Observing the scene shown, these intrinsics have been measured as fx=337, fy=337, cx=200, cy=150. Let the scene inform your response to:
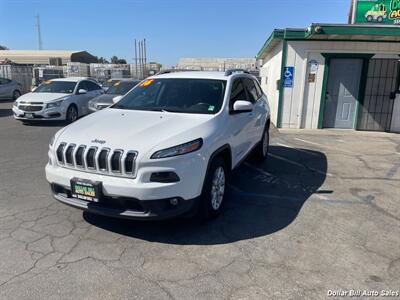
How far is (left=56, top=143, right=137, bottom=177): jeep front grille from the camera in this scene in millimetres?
3293

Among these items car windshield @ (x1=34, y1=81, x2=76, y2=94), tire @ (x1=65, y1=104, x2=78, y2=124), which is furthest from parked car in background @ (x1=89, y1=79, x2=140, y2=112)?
car windshield @ (x1=34, y1=81, x2=76, y2=94)

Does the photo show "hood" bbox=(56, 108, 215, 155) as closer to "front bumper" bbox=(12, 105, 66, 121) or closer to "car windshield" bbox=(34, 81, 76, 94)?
"front bumper" bbox=(12, 105, 66, 121)

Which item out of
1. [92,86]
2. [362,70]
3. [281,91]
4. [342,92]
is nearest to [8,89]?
[92,86]

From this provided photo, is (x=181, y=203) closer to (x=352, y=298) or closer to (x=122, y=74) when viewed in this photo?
(x=352, y=298)

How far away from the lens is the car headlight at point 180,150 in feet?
10.8

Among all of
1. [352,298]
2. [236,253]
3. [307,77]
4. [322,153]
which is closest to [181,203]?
[236,253]

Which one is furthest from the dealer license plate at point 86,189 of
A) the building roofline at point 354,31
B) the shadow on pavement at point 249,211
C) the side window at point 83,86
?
the side window at point 83,86

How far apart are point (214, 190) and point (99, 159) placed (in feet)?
4.53

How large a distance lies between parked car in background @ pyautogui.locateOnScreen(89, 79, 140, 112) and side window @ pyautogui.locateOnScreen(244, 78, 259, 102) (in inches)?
248

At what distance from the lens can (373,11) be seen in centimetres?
1078

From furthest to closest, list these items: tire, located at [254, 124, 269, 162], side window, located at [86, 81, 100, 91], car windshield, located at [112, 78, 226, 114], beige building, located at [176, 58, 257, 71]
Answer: beige building, located at [176, 58, 257, 71] → side window, located at [86, 81, 100, 91] → tire, located at [254, 124, 269, 162] → car windshield, located at [112, 78, 226, 114]

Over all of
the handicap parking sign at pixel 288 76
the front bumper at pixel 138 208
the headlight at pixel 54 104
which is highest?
the handicap parking sign at pixel 288 76

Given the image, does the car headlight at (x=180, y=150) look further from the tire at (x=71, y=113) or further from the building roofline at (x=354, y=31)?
the tire at (x=71, y=113)

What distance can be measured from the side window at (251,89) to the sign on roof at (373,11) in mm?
6622
